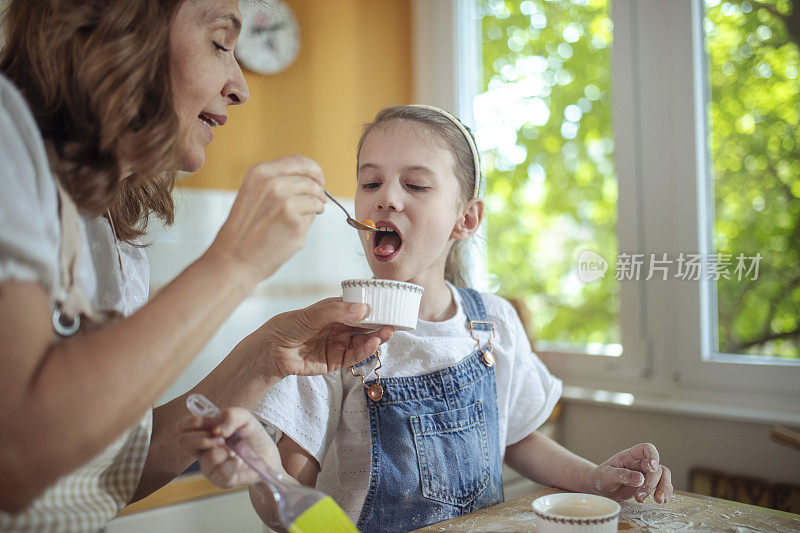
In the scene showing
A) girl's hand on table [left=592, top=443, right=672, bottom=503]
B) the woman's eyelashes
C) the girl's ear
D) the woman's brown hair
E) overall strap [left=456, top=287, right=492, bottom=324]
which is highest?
the woman's eyelashes

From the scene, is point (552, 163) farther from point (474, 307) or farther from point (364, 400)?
point (364, 400)

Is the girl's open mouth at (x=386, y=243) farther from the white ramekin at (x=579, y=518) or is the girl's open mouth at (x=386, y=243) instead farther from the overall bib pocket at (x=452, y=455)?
the white ramekin at (x=579, y=518)

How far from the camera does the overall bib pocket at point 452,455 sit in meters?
1.16

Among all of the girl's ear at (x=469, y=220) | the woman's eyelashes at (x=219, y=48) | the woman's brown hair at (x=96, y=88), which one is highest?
the woman's eyelashes at (x=219, y=48)

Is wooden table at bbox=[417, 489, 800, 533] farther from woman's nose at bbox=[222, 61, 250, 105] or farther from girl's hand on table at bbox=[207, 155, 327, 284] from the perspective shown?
woman's nose at bbox=[222, 61, 250, 105]

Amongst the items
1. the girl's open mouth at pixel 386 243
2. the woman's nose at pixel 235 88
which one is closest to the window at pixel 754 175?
the girl's open mouth at pixel 386 243

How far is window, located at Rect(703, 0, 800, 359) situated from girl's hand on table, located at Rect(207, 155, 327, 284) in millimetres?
Answer: 1772

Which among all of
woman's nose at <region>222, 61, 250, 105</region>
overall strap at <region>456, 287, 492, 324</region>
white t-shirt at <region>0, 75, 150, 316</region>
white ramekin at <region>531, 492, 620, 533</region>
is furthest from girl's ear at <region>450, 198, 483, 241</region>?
white t-shirt at <region>0, 75, 150, 316</region>

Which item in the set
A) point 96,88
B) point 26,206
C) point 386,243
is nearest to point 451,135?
point 386,243

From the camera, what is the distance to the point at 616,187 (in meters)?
2.32

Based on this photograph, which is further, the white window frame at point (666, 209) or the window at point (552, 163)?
the window at point (552, 163)

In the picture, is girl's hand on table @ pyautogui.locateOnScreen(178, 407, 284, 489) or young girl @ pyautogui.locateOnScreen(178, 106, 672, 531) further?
young girl @ pyautogui.locateOnScreen(178, 106, 672, 531)

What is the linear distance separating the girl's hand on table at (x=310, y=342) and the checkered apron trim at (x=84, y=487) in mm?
206

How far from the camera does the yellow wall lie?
2.34m
